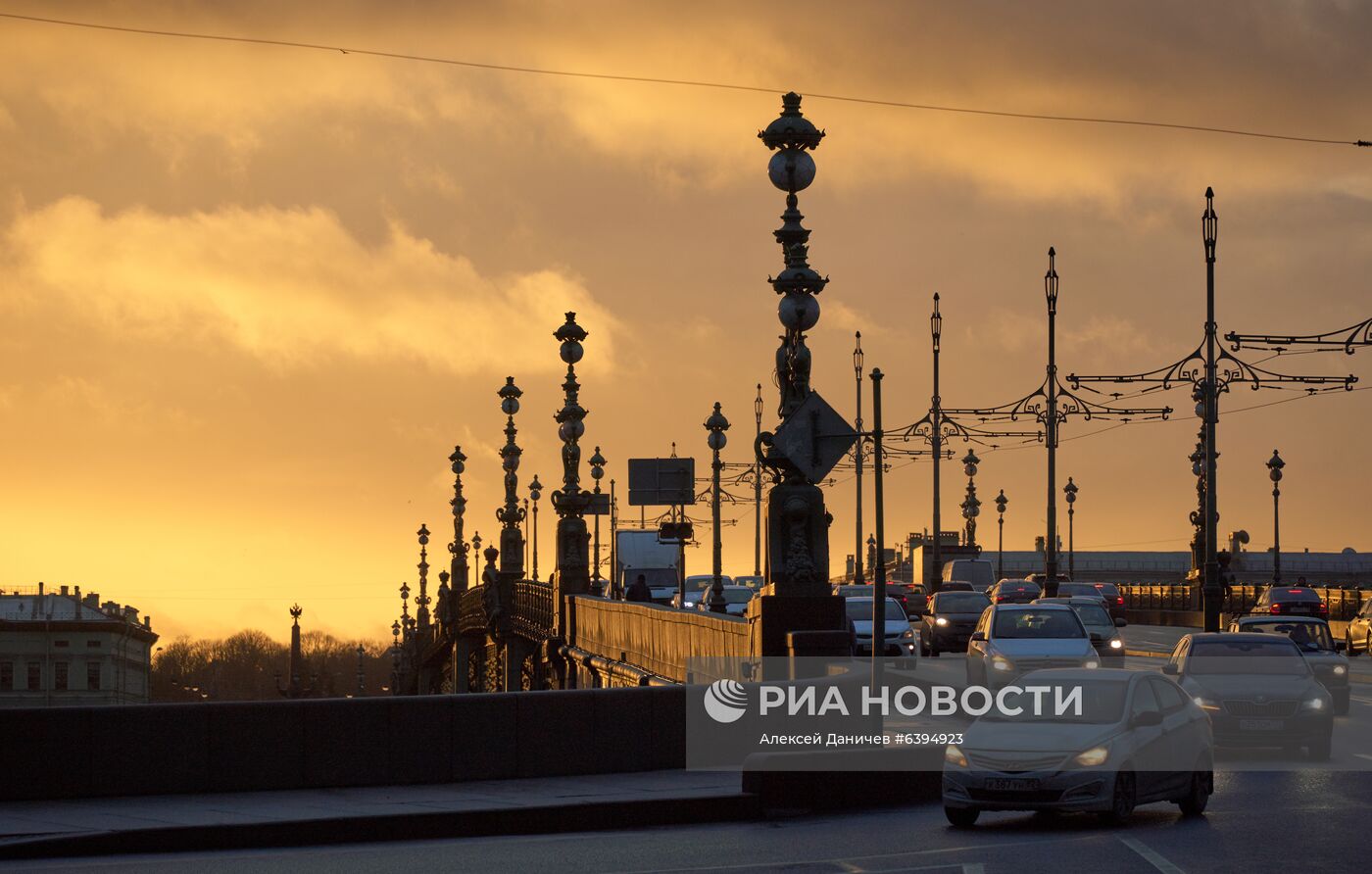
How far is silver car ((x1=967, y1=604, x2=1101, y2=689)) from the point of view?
3178 centimetres

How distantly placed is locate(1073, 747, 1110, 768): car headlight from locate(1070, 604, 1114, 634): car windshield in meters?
21.5

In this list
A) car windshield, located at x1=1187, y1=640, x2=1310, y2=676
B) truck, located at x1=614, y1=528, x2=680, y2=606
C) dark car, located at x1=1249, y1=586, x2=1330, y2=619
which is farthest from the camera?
truck, located at x1=614, y1=528, x2=680, y2=606

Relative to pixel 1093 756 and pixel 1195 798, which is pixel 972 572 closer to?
pixel 1195 798

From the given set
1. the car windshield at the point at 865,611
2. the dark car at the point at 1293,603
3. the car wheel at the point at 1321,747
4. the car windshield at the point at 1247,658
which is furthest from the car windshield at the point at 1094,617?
the dark car at the point at 1293,603

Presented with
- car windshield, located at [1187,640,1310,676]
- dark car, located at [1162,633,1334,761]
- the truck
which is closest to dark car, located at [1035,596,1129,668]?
car windshield, located at [1187,640,1310,676]

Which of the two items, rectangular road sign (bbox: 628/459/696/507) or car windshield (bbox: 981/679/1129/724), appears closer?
car windshield (bbox: 981/679/1129/724)

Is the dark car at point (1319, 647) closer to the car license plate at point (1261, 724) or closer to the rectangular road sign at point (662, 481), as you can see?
the car license plate at point (1261, 724)

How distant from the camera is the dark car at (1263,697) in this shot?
2486 centimetres

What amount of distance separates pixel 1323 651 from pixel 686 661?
10.7m

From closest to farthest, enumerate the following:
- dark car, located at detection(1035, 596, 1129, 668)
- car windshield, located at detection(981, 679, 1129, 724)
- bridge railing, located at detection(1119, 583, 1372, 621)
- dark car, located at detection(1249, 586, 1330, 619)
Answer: car windshield, located at detection(981, 679, 1129, 724), dark car, located at detection(1035, 596, 1129, 668), dark car, located at detection(1249, 586, 1330, 619), bridge railing, located at detection(1119, 583, 1372, 621)

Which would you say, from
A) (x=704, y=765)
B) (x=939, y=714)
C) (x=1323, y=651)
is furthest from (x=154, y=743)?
(x=1323, y=651)

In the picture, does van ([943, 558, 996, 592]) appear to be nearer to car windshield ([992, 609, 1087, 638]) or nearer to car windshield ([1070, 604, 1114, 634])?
car windshield ([1070, 604, 1114, 634])

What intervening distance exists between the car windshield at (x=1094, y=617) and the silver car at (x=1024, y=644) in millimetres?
5677

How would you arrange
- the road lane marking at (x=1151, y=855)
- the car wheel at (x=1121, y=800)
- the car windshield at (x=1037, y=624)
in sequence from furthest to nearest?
the car windshield at (x=1037, y=624), the car wheel at (x=1121, y=800), the road lane marking at (x=1151, y=855)
